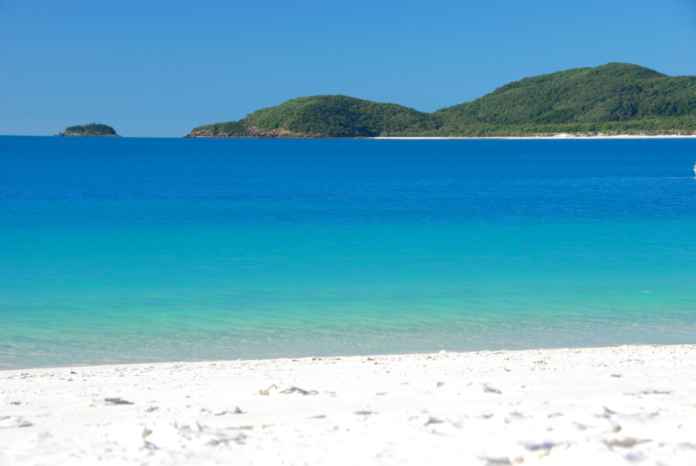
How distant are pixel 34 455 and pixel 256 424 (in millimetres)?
1592

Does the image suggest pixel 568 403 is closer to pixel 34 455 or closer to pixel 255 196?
pixel 34 455

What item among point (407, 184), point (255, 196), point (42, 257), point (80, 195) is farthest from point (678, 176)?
point (42, 257)

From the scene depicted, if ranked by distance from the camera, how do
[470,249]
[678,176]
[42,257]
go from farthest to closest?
[678,176], [470,249], [42,257]

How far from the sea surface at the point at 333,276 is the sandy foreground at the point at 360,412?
217 centimetres

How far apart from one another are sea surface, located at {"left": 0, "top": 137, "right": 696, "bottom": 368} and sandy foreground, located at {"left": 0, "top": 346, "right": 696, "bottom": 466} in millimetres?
2173

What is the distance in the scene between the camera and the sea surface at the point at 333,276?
12.7 metres

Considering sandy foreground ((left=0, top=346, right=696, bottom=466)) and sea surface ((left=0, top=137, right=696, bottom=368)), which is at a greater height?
sandy foreground ((left=0, top=346, right=696, bottom=466))

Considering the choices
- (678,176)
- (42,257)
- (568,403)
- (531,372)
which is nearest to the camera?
(568,403)

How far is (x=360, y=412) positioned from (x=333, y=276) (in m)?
11.7

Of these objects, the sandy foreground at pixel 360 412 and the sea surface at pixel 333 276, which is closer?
the sandy foreground at pixel 360 412

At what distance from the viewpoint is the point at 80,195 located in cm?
4572

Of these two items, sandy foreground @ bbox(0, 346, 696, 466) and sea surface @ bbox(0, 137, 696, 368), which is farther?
sea surface @ bbox(0, 137, 696, 368)

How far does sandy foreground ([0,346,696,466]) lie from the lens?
19.0 ft

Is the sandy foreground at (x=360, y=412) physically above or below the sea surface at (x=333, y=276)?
above
